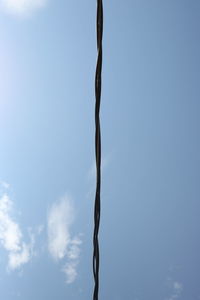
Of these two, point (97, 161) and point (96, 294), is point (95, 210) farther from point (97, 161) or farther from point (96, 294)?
point (96, 294)

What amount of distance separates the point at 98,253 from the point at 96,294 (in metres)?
0.25

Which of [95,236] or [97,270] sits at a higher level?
[95,236]

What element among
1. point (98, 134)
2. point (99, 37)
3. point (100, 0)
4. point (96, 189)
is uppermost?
point (100, 0)

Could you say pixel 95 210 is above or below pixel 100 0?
below

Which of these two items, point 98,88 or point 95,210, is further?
point 95,210

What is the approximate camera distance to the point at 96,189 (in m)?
1.89

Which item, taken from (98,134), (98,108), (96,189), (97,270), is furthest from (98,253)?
(98,108)

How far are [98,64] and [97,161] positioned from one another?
1.84 ft

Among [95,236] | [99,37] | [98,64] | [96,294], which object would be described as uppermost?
[99,37]

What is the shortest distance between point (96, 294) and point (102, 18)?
5.39ft

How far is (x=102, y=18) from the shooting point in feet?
6.06

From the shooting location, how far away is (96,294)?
194cm

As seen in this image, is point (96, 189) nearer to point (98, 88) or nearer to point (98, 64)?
point (98, 88)

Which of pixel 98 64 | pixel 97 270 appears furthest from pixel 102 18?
pixel 97 270
